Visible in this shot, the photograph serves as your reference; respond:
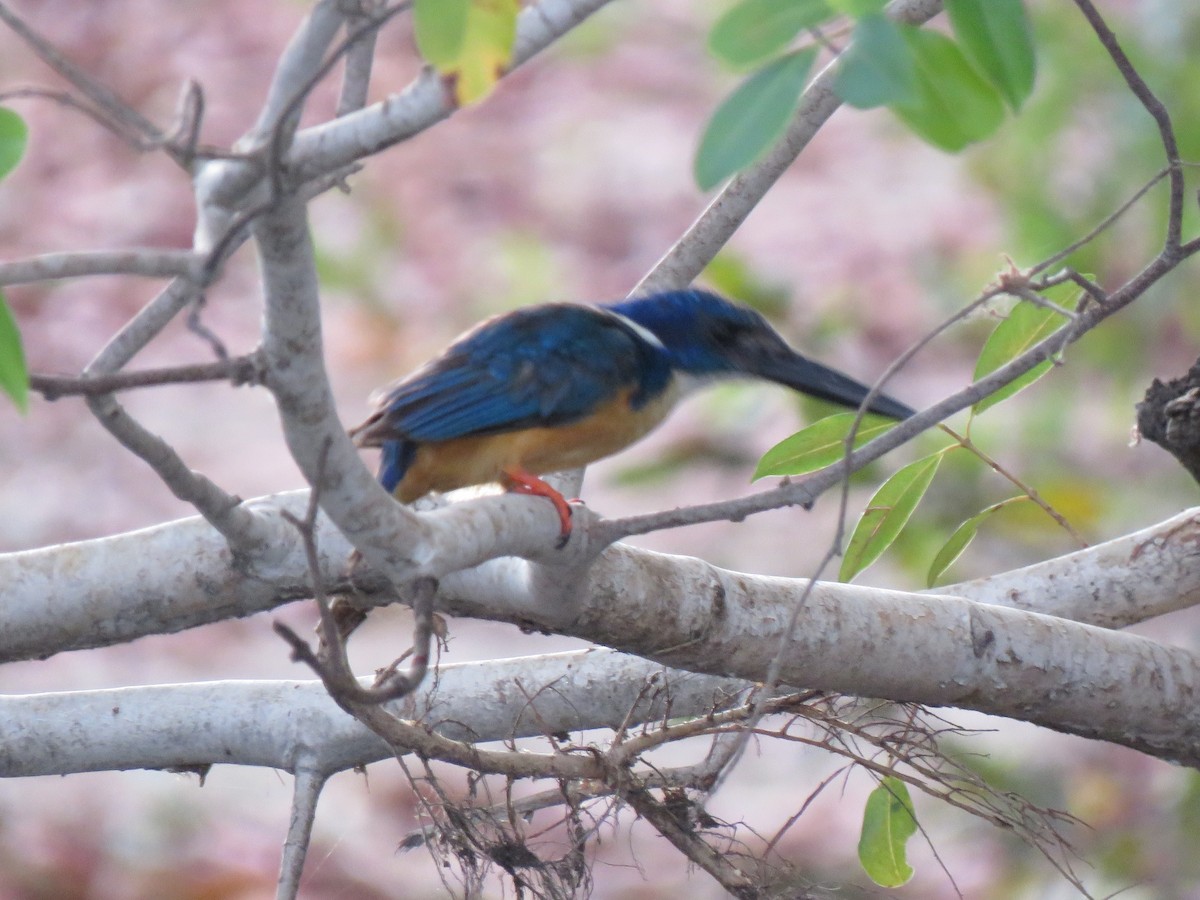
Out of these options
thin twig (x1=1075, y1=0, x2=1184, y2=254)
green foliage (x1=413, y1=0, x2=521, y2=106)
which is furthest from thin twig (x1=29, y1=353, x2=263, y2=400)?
thin twig (x1=1075, y1=0, x2=1184, y2=254)

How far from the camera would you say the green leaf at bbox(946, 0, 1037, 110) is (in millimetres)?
1062

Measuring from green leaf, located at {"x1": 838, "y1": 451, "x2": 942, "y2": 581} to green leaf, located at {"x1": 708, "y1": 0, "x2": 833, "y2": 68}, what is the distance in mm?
1113

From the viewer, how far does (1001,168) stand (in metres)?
4.38

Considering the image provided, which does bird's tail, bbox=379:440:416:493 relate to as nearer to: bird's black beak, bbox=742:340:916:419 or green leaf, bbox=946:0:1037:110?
bird's black beak, bbox=742:340:916:419

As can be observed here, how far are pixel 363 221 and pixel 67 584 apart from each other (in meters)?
3.68

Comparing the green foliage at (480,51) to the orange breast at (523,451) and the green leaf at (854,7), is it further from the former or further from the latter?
the orange breast at (523,451)

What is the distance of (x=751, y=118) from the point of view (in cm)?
99

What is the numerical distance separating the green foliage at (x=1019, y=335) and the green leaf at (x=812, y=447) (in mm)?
182

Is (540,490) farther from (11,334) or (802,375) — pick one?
(11,334)

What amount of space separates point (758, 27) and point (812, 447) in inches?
41.6

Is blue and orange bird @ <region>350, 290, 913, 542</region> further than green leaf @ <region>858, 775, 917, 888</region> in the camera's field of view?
Yes

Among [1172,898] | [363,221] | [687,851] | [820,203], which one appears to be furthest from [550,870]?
[820,203]

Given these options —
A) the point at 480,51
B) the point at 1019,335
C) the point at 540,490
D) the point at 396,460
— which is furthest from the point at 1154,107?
the point at 396,460

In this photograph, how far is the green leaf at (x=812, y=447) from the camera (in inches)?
78.1
